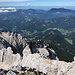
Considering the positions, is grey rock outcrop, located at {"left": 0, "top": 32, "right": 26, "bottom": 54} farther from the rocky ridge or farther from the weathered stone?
the weathered stone

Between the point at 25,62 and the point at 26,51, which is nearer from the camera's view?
the point at 25,62

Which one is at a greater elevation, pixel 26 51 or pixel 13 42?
pixel 13 42

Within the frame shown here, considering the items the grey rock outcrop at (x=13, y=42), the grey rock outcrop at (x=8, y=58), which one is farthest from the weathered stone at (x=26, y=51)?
the grey rock outcrop at (x=8, y=58)

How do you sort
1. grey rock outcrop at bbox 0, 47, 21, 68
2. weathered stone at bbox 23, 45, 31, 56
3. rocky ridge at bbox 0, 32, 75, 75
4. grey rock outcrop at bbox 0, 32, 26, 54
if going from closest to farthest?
rocky ridge at bbox 0, 32, 75, 75 < grey rock outcrop at bbox 0, 47, 21, 68 < weathered stone at bbox 23, 45, 31, 56 < grey rock outcrop at bbox 0, 32, 26, 54

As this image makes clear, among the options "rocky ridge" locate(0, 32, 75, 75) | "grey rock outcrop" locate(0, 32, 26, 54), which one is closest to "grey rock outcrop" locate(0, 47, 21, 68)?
"rocky ridge" locate(0, 32, 75, 75)

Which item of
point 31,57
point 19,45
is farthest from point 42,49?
point 31,57

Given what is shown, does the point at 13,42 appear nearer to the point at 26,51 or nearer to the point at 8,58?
the point at 26,51

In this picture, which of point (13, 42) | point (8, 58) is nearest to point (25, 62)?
point (8, 58)

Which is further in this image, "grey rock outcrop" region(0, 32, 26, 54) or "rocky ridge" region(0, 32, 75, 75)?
"grey rock outcrop" region(0, 32, 26, 54)

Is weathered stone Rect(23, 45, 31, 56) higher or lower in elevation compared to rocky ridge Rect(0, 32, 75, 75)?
lower
